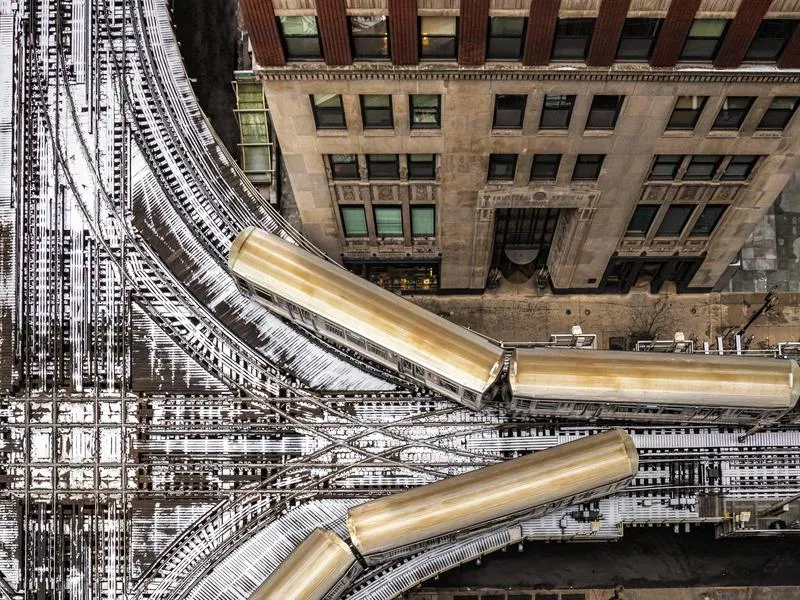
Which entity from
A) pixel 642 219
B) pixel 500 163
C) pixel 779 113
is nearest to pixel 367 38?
pixel 500 163

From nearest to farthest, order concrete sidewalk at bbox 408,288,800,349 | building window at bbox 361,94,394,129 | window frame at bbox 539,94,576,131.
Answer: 1. window frame at bbox 539,94,576,131
2. building window at bbox 361,94,394,129
3. concrete sidewalk at bbox 408,288,800,349

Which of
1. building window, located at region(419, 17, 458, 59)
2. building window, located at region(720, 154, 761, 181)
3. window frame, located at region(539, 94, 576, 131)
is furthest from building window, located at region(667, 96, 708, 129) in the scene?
building window, located at region(419, 17, 458, 59)

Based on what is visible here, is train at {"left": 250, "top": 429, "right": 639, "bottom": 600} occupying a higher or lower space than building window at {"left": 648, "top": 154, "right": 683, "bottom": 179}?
lower

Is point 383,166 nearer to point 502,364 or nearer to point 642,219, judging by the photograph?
point 502,364

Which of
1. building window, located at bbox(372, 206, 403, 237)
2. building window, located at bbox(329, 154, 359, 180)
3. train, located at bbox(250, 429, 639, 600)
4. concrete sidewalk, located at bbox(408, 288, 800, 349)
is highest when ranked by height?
building window, located at bbox(329, 154, 359, 180)

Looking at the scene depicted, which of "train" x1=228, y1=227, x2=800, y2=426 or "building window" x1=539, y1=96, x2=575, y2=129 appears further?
"train" x1=228, y1=227, x2=800, y2=426

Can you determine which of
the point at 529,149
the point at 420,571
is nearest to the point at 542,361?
the point at 529,149

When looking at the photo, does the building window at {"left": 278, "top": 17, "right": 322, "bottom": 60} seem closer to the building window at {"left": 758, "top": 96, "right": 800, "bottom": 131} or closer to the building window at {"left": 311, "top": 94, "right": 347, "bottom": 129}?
the building window at {"left": 311, "top": 94, "right": 347, "bottom": 129}
